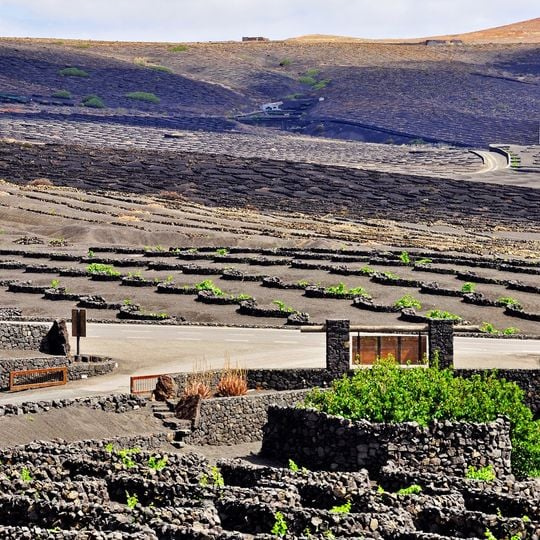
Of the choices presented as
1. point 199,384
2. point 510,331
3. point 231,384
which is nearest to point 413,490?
point 199,384

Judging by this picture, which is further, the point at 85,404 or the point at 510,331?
the point at 510,331

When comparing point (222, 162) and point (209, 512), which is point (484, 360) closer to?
point (209, 512)

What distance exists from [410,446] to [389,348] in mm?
12863

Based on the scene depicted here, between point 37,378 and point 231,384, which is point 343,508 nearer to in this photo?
point 231,384

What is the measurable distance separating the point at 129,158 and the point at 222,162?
10.00 meters

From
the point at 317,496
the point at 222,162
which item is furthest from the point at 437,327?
the point at 222,162

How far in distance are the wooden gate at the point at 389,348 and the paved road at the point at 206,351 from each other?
1446 millimetres

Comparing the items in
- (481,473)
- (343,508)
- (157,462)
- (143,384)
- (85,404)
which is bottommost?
(481,473)

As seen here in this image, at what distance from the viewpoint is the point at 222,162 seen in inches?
6708

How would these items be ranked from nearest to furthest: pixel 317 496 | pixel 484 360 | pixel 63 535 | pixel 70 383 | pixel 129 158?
pixel 63 535, pixel 317 496, pixel 70 383, pixel 484 360, pixel 129 158

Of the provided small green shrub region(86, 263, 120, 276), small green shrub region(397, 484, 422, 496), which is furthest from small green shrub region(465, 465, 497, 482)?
small green shrub region(86, 263, 120, 276)

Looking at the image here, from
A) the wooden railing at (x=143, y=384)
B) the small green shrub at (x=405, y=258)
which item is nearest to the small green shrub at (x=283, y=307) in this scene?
the small green shrub at (x=405, y=258)

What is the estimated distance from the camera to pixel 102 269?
82188 millimetres

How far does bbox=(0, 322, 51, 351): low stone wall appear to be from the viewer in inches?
2068
